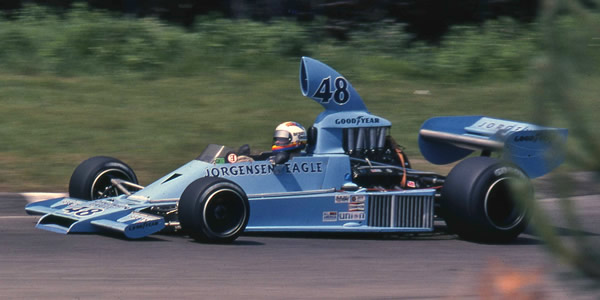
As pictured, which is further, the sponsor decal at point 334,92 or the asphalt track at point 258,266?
the sponsor decal at point 334,92

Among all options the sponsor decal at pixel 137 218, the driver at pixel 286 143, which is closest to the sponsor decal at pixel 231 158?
the driver at pixel 286 143

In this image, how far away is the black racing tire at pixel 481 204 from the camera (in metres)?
8.11

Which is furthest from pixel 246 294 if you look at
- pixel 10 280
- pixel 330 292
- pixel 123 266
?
pixel 10 280

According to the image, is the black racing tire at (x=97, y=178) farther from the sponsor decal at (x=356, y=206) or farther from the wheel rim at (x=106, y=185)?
the sponsor decal at (x=356, y=206)

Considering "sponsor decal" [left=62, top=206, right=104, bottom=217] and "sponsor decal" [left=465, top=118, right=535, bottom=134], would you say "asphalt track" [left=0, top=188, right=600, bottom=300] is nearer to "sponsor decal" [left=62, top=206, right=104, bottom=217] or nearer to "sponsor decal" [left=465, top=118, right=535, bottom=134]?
"sponsor decal" [left=62, top=206, right=104, bottom=217]

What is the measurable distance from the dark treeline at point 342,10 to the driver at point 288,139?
10884 millimetres

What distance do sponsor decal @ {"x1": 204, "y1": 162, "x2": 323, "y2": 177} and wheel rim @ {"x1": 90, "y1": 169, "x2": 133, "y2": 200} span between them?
125 centimetres

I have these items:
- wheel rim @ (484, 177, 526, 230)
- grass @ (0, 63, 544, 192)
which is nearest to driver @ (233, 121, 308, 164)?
wheel rim @ (484, 177, 526, 230)

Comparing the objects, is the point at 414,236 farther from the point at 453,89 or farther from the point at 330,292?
the point at 453,89

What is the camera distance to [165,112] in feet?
46.0

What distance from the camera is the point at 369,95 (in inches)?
613

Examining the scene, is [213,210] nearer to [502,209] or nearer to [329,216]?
[329,216]

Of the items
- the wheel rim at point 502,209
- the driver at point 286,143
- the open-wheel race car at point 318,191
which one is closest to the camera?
the open-wheel race car at point 318,191

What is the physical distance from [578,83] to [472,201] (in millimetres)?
4817
